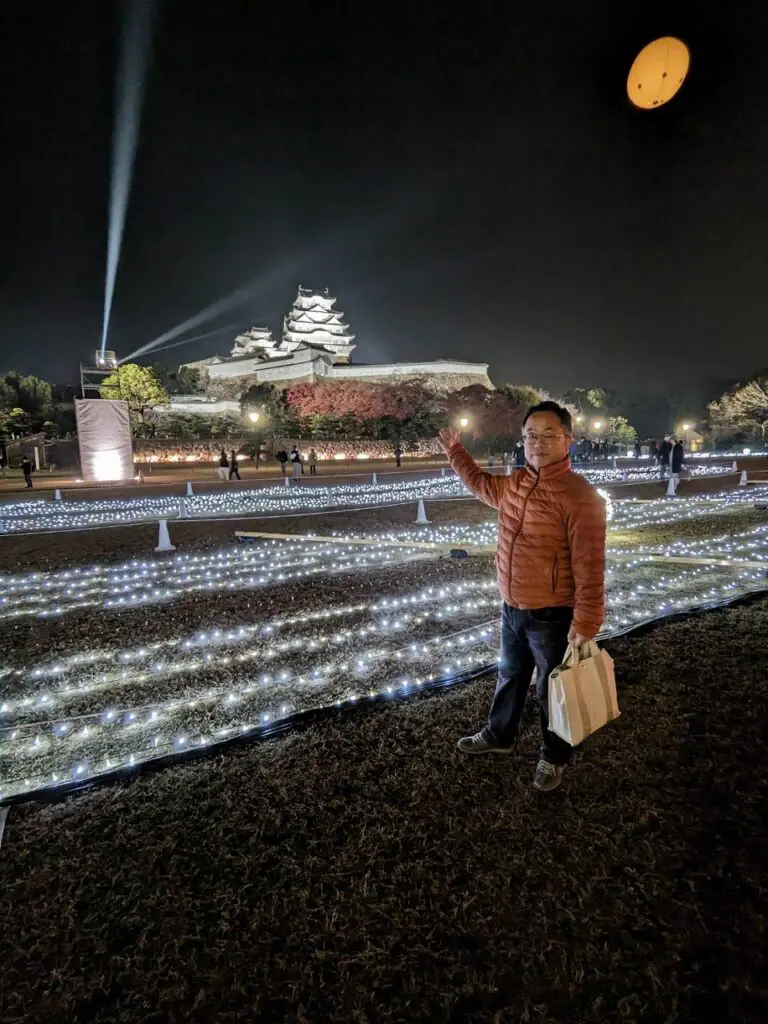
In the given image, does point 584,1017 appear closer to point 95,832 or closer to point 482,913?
point 482,913

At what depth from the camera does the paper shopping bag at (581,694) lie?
7.97ft

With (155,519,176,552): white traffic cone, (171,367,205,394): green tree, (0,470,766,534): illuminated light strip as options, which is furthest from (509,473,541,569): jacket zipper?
(171,367,205,394): green tree

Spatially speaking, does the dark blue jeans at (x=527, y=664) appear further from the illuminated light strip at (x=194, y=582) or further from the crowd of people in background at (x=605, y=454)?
the illuminated light strip at (x=194, y=582)

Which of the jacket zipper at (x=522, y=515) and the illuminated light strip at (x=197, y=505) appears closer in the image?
the jacket zipper at (x=522, y=515)

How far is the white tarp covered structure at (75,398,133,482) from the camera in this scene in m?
22.4

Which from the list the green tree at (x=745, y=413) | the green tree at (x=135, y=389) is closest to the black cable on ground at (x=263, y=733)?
the green tree at (x=135, y=389)

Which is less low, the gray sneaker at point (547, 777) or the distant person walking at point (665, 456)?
the distant person walking at point (665, 456)

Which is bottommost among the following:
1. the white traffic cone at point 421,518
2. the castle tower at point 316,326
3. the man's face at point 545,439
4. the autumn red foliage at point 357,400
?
the white traffic cone at point 421,518

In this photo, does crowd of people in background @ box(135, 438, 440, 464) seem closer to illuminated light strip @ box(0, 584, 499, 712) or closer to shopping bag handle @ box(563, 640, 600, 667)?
illuminated light strip @ box(0, 584, 499, 712)

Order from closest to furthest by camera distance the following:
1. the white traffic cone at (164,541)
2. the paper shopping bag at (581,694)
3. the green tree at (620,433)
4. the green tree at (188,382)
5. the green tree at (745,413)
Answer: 1. the paper shopping bag at (581,694)
2. the white traffic cone at (164,541)
3. the green tree at (745,413)
4. the green tree at (620,433)
5. the green tree at (188,382)

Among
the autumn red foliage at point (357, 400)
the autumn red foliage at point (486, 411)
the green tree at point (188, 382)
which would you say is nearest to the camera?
the autumn red foliage at point (486, 411)

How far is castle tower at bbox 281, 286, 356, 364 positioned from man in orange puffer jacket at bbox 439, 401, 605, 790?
3152 inches

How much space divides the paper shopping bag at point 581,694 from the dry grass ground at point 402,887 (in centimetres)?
58

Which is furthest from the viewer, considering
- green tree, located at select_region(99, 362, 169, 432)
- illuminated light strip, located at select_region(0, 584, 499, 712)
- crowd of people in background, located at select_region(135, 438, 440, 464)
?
green tree, located at select_region(99, 362, 169, 432)
